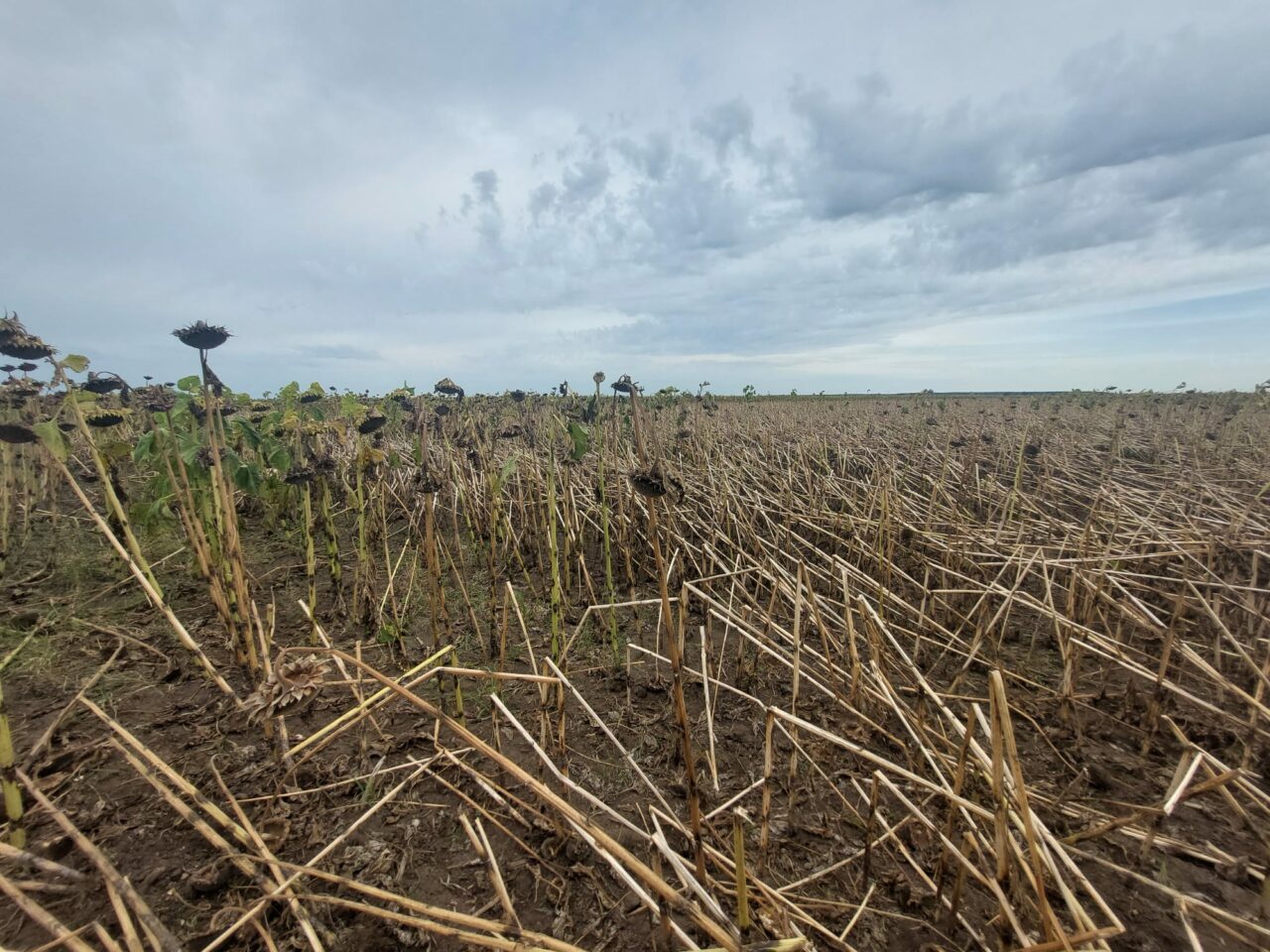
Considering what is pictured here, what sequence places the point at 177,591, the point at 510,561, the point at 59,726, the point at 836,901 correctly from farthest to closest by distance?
the point at 510,561 → the point at 177,591 → the point at 59,726 → the point at 836,901

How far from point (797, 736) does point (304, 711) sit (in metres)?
2.53

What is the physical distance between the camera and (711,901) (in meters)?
1.34

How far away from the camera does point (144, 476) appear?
673 cm

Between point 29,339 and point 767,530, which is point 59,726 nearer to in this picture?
point 29,339

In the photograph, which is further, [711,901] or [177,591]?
[177,591]

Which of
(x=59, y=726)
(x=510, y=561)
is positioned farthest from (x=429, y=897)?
(x=510, y=561)

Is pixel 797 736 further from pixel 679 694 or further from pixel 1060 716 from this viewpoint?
pixel 679 694

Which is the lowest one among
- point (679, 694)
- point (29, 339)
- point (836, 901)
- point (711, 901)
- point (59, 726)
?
point (836, 901)

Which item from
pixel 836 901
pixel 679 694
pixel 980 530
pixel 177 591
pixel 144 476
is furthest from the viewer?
pixel 144 476

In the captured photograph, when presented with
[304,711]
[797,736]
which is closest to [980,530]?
[797,736]

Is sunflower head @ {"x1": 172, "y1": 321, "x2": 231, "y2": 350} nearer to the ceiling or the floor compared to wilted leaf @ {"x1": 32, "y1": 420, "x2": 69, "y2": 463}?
nearer to the ceiling

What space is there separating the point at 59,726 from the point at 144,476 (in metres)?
5.49

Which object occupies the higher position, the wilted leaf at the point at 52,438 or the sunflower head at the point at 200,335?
the sunflower head at the point at 200,335

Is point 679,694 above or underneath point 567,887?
above
